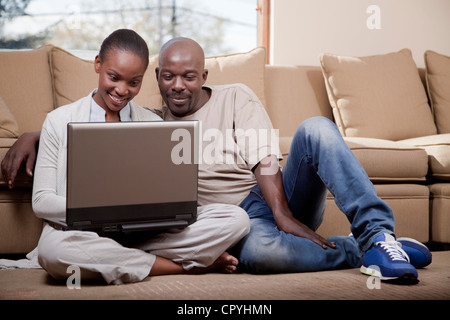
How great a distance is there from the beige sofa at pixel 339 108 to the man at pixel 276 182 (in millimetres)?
526

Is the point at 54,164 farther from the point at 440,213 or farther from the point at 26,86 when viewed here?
the point at 440,213

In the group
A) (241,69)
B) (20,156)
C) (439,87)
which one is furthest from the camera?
(439,87)

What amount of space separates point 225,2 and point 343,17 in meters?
0.70

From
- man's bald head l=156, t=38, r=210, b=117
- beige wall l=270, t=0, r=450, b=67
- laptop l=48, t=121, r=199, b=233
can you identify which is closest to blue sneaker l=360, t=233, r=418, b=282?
laptop l=48, t=121, r=199, b=233

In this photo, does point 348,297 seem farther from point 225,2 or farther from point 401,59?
point 225,2

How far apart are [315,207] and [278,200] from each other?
115 mm

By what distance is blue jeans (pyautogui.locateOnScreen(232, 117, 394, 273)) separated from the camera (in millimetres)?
1290

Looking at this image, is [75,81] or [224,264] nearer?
[224,264]

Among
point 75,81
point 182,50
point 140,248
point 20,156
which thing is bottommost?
point 140,248

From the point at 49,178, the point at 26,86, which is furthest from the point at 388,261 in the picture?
the point at 26,86

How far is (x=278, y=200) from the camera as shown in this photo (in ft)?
4.85

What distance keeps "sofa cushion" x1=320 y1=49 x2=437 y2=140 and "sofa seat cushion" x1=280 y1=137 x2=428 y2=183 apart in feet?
1.25

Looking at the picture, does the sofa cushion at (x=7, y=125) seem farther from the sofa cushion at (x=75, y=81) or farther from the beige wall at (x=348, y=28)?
the beige wall at (x=348, y=28)

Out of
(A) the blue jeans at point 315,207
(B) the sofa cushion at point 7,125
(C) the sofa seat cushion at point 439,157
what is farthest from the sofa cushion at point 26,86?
(C) the sofa seat cushion at point 439,157
